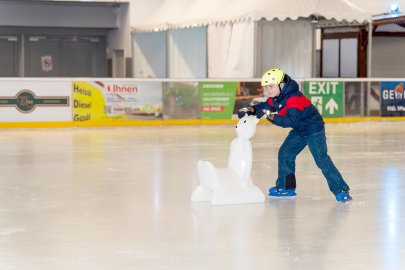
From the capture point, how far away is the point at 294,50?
23.1 m

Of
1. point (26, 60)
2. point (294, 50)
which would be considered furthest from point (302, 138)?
point (26, 60)

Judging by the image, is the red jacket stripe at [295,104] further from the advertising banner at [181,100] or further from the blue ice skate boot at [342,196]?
the advertising banner at [181,100]

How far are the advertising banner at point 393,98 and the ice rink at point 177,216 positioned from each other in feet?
25.4

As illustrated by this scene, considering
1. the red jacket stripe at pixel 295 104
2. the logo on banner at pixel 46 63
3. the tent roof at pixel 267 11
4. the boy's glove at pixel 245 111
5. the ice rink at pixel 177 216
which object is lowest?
the ice rink at pixel 177 216

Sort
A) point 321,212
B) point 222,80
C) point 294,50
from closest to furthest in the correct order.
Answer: point 321,212, point 222,80, point 294,50

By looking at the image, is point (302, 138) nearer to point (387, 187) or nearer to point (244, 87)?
point (387, 187)

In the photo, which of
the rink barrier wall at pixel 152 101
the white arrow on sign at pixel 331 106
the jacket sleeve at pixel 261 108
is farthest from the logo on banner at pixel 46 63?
the jacket sleeve at pixel 261 108

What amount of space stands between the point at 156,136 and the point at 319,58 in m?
11.2

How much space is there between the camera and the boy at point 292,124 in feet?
27.3

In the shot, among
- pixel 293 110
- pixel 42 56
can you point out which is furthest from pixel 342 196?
pixel 42 56

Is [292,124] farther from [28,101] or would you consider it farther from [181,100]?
[181,100]

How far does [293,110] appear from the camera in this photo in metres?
8.33

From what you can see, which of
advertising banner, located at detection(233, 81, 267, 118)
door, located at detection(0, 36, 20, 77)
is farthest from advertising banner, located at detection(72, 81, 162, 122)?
door, located at detection(0, 36, 20, 77)

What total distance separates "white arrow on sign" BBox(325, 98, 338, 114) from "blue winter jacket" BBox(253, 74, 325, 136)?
499 inches
